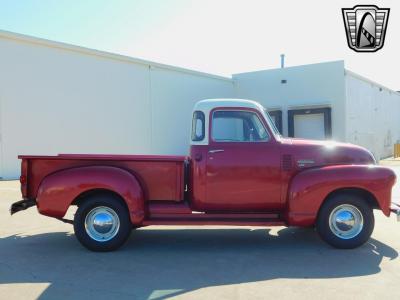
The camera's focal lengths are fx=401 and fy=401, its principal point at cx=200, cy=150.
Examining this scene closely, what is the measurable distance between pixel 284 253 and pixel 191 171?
1.68 metres

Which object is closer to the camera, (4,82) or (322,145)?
(322,145)

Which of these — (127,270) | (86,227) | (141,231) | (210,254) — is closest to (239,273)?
(210,254)

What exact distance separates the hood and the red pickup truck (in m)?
0.01

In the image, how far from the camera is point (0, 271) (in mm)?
4637

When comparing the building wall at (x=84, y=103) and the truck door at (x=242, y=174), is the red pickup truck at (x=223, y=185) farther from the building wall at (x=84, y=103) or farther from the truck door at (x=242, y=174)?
the building wall at (x=84, y=103)

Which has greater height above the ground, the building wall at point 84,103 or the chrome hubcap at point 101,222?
the building wall at point 84,103

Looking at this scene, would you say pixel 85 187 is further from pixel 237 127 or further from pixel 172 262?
pixel 237 127

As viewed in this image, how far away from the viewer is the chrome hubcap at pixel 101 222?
5.42 metres

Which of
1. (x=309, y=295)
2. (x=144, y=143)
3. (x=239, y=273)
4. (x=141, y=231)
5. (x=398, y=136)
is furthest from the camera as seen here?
(x=398, y=136)

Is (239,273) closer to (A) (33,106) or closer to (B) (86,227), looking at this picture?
(B) (86,227)

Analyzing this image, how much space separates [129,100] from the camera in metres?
19.7

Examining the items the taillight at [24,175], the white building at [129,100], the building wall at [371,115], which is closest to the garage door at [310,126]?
the white building at [129,100]

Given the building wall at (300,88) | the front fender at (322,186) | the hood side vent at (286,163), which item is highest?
the building wall at (300,88)

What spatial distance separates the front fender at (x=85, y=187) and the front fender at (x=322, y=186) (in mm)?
2073
